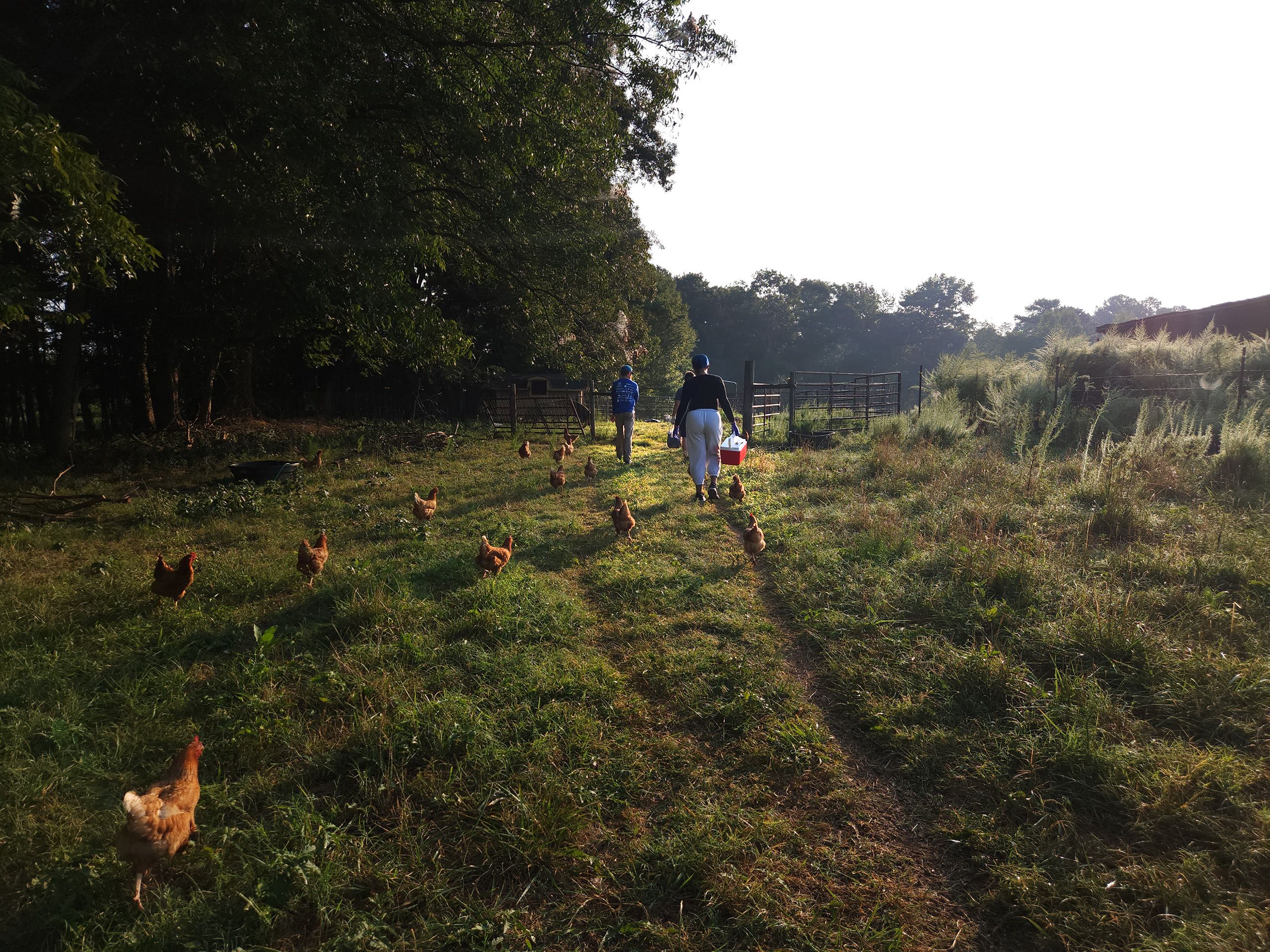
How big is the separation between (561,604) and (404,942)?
288 cm

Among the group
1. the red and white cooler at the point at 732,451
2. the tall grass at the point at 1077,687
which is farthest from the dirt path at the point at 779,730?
the red and white cooler at the point at 732,451

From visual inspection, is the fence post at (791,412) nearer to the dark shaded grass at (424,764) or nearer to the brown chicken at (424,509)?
the brown chicken at (424,509)

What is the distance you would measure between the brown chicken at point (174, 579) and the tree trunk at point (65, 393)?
27.1ft

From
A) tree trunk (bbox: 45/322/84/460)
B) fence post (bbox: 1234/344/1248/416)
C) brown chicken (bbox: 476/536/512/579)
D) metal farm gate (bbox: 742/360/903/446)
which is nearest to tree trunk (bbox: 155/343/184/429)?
tree trunk (bbox: 45/322/84/460)

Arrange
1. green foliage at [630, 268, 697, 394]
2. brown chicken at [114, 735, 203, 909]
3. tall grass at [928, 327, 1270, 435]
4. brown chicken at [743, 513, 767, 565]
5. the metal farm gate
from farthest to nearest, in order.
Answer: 1. green foliage at [630, 268, 697, 394]
2. the metal farm gate
3. tall grass at [928, 327, 1270, 435]
4. brown chicken at [743, 513, 767, 565]
5. brown chicken at [114, 735, 203, 909]

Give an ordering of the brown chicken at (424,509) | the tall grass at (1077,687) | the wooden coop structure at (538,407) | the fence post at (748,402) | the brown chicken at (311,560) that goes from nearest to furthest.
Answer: the tall grass at (1077,687) → the brown chicken at (311,560) → the brown chicken at (424,509) → the fence post at (748,402) → the wooden coop structure at (538,407)

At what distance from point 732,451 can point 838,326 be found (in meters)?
76.3

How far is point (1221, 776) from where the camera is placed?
2621mm

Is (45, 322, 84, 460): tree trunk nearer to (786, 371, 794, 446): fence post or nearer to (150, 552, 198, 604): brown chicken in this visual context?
(150, 552, 198, 604): brown chicken

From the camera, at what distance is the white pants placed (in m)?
8.32

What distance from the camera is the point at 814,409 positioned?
1794cm

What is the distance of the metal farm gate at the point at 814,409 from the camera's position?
1568cm

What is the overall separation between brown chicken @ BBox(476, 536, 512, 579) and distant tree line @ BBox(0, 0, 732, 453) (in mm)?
4478

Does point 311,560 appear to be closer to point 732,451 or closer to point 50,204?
point 50,204
